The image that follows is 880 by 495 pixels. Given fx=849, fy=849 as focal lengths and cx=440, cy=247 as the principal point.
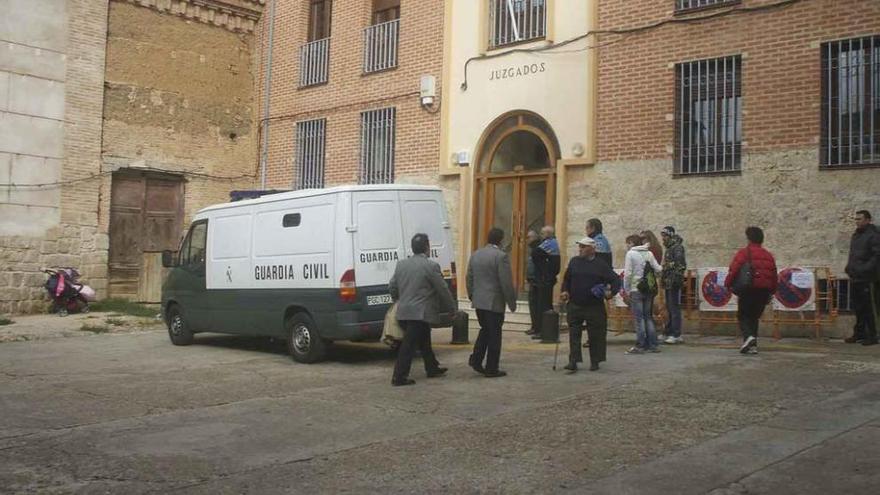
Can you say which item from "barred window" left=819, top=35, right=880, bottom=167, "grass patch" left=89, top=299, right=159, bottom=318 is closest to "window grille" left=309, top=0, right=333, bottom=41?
"grass patch" left=89, top=299, right=159, bottom=318

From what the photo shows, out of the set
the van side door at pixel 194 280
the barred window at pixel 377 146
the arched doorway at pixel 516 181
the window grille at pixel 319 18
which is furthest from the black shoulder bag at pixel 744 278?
the window grille at pixel 319 18

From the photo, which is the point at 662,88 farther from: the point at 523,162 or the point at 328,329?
the point at 328,329

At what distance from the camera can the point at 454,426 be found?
6.81m

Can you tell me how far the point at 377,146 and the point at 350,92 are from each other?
4.66 feet

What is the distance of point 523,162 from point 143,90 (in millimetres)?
8568

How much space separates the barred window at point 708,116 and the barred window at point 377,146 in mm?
6137

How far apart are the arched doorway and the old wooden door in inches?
291

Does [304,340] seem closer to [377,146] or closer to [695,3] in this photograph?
[377,146]

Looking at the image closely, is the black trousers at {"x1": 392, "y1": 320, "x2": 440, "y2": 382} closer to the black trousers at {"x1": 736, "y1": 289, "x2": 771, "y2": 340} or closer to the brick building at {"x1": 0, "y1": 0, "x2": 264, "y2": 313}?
the black trousers at {"x1": 736, "y1": 289, "x2": 771, "y2": 340}

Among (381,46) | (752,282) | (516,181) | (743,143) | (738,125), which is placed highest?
(381,46)

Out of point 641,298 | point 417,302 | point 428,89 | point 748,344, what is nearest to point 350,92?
point 428,89

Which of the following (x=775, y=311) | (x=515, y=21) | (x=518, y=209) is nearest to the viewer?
(x=775, y=311)

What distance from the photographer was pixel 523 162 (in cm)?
1502

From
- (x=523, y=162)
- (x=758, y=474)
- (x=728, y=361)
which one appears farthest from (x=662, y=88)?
(x=758, y=474)
